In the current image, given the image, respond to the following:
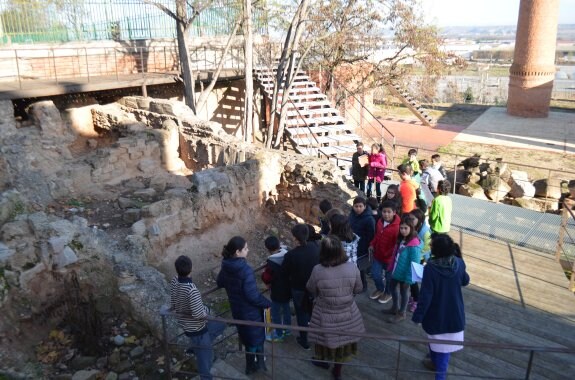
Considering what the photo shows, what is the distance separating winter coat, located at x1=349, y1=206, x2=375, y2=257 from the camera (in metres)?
6.91

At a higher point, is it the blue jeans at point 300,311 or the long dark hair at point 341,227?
the long dark hair at point 341,227

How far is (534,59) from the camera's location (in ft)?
93.5

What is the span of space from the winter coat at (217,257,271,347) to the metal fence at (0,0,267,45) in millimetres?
12947

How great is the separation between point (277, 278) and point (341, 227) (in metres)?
0.94

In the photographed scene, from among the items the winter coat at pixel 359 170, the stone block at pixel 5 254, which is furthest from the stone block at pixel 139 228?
the winter coat at pixel 359 170

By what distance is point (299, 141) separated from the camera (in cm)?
1630

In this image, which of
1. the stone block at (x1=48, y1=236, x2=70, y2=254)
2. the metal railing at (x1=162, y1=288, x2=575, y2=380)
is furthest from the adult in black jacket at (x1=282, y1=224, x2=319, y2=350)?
the stone block at (x1=48, y1=236, x2=70, y2=254)

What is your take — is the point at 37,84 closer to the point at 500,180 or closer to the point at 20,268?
the point at 20,268

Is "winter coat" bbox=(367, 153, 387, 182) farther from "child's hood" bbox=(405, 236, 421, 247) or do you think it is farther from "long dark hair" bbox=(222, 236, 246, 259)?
"long dark hair" bbox=(222, 236, 246, 259)

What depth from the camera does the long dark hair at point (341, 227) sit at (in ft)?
19.1

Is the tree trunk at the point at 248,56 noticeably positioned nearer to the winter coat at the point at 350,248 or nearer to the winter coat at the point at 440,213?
the winter coat at the point at 440,213

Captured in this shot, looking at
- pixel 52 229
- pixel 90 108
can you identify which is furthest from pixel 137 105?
pixel 52 229

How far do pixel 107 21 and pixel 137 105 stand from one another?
6287 millimetres

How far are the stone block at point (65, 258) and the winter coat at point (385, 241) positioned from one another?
415cm
